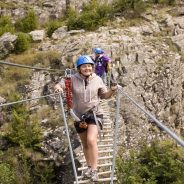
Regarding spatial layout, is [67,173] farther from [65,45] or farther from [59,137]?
[65,45]

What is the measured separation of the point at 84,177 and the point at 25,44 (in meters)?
14.8

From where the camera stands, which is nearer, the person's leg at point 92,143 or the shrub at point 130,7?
the person's leg at point 92,143

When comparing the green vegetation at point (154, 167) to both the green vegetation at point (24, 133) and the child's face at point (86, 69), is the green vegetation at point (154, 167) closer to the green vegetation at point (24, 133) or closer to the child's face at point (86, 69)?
the green vegetation at point (24, 133)

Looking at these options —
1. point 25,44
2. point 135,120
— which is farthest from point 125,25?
point 135,120

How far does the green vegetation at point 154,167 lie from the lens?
29.6 ft

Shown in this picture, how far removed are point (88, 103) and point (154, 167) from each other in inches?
203

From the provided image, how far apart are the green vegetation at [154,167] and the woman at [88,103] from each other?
3.96 meters

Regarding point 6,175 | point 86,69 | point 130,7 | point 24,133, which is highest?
point 130,7

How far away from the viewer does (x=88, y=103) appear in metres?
4.98

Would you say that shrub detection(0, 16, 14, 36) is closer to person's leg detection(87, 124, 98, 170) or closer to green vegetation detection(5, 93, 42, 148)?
green vegetation detection(5, 93, 42, 148)

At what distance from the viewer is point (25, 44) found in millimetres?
18812

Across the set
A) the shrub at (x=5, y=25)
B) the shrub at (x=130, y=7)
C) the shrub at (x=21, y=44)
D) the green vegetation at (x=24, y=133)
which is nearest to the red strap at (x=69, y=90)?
the green vegetation at (x=24, y=133)

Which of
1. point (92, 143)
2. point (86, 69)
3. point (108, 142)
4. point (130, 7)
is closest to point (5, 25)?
point (130, 7)

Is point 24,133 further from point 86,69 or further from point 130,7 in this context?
point 130,7
